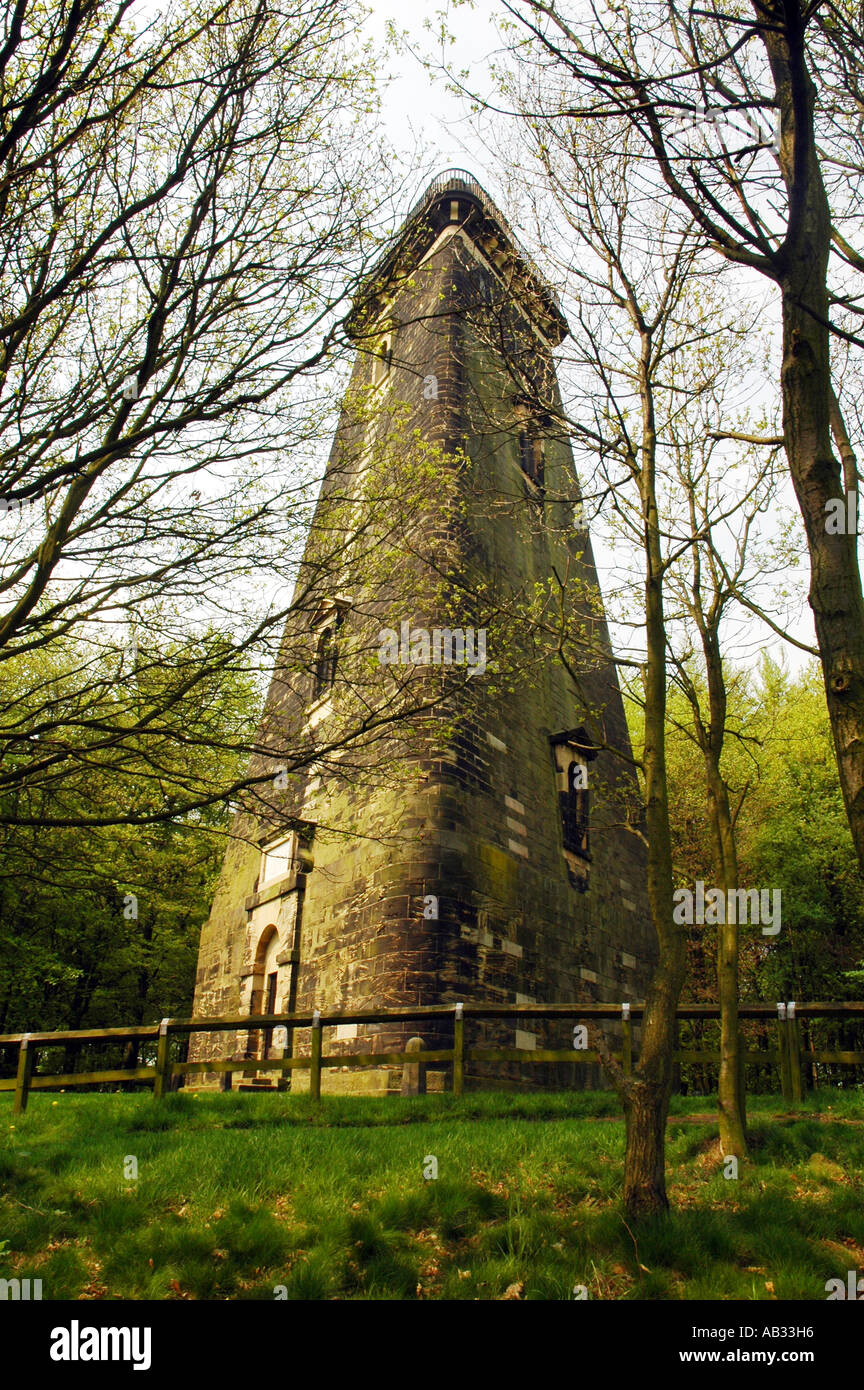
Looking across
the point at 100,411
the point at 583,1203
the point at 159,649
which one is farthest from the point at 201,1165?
the point at 100,411

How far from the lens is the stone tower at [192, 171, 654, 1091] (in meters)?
7.66

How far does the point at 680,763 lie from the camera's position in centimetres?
2080

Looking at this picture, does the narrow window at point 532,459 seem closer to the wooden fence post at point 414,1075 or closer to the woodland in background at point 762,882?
the woodland in background at point 762,882

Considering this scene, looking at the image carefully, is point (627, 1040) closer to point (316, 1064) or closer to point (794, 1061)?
point (794, 1061)

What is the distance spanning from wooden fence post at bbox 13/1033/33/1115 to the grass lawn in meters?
1.11

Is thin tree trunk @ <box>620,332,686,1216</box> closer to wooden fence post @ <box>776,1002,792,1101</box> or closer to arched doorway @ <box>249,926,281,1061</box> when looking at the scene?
wooden fence post @ <box>776,1002,792,1101</box>

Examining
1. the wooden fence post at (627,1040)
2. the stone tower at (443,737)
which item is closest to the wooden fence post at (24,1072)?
the stone tower at (443,737)

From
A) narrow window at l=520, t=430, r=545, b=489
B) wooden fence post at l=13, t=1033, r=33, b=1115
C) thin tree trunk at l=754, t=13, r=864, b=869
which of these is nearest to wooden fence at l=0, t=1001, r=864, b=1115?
wooden fence post at l=13, t=1033, r=33, b=1115

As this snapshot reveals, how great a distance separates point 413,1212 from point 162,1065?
4.10 meters

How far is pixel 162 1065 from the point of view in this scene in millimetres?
8648

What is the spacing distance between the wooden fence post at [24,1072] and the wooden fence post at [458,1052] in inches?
167

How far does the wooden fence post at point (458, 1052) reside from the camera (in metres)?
8.60
